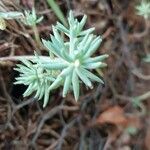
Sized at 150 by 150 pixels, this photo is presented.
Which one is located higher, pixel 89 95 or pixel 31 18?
pixel 31 18

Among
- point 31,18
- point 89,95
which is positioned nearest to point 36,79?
point 31,18

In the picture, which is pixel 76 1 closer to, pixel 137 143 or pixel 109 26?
pixel 109 26

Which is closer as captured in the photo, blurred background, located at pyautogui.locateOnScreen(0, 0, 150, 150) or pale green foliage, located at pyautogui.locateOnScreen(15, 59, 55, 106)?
pale green foliage, located at pyautogui.locateOnScreen(15, 59, 55, 106)

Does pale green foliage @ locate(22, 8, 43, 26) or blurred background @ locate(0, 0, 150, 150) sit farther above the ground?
pale green foliage @ locate(22, 8, 43, 26)

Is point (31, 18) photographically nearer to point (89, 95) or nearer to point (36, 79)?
point (36, 79)

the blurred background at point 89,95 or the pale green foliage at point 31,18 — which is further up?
the pale green foliage at point 31,18

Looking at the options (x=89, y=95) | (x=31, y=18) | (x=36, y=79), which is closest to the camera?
(x=36, y=79)

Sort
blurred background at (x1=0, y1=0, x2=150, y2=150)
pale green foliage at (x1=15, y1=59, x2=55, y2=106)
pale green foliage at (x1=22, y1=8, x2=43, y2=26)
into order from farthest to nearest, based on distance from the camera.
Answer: blurred background at (x1=0, y1=0, x2=150, y2=150), pale green foliage at (x1=22, y1=8, x2=43, y2=26), pale green foliage at (x1=15, y1=59, x2=55, y2=106)

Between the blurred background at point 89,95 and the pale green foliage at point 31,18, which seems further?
the blurred background at point 89,95

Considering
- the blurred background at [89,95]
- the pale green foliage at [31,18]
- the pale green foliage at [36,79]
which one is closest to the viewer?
the pale green foliage at [36,79]

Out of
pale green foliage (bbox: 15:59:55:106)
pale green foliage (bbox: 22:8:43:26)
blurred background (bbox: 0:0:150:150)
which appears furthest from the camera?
blurred background (bbox: 0:0:150:150)

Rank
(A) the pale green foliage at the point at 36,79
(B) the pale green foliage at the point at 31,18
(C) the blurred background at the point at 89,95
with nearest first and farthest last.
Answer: (A) the pale green foliage at the point at 36,79 → (B) the pale green foliage at the point at 31,18 → (C) the blurred background at the point at 89,95

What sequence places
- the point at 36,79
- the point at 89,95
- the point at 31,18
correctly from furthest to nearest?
the point at 89,95 → the point at 31,18 → the point at 36,79
